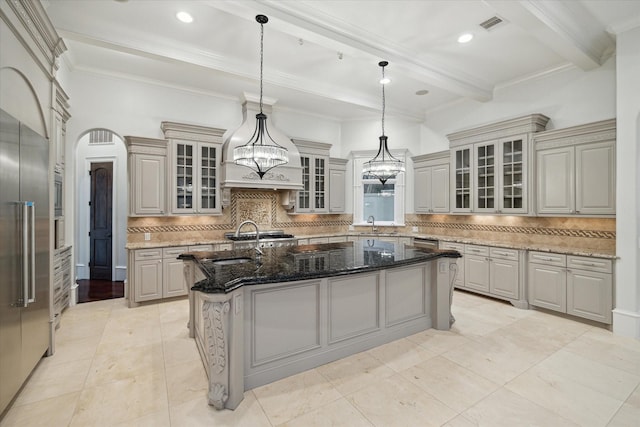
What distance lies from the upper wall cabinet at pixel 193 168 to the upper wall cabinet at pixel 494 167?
4.37m

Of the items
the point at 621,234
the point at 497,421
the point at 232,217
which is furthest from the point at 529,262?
the point at 232,217

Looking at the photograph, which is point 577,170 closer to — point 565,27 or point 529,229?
point 529,229

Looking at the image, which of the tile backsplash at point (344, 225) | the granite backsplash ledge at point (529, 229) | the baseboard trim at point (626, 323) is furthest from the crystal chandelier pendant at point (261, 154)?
the baseboard trim at point (626, 323)

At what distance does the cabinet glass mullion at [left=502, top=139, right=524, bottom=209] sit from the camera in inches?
185

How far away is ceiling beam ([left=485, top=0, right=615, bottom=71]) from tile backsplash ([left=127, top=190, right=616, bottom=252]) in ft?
7.34

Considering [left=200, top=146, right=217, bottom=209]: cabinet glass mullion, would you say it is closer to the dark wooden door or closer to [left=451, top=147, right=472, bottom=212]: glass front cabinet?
the dark wooden door

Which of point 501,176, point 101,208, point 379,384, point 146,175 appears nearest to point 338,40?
point 501,176

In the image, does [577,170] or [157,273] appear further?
[157,273]

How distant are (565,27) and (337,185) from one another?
4.45 meters

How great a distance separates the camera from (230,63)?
4254 millimetres

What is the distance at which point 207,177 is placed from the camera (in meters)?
5.23

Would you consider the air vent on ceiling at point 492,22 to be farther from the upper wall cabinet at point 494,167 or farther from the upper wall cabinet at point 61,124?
the upper wall cabinet at point 61,124

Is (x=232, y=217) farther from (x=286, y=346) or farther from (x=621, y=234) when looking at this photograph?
(x=621, y=234)

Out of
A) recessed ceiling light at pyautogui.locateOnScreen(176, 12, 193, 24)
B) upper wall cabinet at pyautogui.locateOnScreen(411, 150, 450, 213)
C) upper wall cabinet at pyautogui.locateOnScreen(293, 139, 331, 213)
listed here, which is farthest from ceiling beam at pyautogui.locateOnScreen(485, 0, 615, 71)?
upper wall cabinet at pyautogui.locateOnScreen(293, 139, 331, 213)
